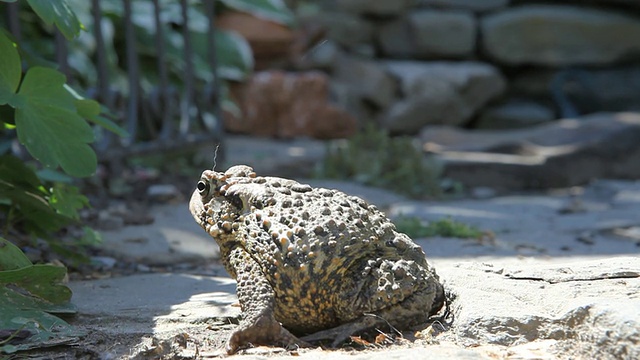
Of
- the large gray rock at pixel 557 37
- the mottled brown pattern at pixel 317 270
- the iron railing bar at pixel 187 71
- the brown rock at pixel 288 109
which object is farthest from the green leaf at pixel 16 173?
the large gray rock at pixel 557 37

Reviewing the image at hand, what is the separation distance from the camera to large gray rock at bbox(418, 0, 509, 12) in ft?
36.0

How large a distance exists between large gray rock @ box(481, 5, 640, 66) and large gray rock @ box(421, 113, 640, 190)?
2.84 metres

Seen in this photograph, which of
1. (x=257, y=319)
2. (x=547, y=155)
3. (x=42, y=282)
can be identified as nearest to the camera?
(x=257, y=319)

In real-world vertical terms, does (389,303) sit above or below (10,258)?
below

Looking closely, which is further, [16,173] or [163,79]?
[163,79]

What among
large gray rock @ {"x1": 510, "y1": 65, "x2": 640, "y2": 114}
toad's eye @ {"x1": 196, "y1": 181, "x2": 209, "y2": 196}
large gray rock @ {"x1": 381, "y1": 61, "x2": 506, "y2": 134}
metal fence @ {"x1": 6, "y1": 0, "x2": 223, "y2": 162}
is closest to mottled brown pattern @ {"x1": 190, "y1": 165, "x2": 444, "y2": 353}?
toad's eye @ {"x1": 196, "y1": 181, "x2": 209, "y2": 196}

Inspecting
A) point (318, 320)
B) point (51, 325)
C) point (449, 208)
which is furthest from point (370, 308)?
point (449, 208)

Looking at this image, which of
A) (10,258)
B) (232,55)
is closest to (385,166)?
(232,55)

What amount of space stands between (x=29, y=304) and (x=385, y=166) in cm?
474

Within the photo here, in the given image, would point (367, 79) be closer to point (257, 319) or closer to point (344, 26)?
point (344, 26)

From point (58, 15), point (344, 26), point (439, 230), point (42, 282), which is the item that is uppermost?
point (344, 26)

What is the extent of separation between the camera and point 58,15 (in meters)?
2.84

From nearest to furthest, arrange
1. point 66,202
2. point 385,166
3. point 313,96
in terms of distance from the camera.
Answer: point 66,202
point 385,166
point 313,96

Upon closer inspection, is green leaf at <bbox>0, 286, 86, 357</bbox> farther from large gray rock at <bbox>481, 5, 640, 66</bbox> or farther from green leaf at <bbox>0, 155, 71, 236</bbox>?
large gray rock at <bbox>481, 5, 640, 66</bbox>
